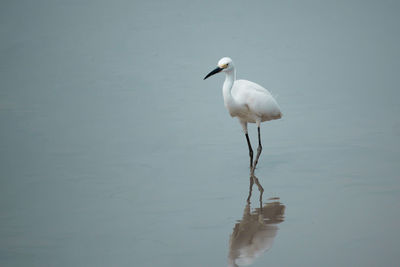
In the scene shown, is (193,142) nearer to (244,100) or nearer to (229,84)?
(244,100)

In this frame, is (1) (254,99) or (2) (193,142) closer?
(1) (254,99)

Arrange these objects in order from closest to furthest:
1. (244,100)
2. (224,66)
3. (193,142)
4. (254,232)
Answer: (254,232) → (224,66) → (244,100) → (193,142)

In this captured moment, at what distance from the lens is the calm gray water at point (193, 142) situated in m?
5.66

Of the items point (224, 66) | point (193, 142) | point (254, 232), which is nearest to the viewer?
point (254, 232)

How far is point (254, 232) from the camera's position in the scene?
5762mm

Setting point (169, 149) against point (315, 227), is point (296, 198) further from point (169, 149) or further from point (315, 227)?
point (169, 149)

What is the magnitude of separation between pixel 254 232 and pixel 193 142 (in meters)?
4.11

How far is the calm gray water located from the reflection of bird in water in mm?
24

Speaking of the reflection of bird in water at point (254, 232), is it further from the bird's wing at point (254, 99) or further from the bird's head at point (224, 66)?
the bird's head at point (224, 66)

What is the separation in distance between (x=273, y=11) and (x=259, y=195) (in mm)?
15341

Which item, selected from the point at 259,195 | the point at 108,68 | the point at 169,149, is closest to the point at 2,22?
the point at 108,68

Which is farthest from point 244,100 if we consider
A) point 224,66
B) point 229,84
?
point 224,66

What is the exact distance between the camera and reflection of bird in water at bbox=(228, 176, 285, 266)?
523 cm

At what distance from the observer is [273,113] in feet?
27.7
